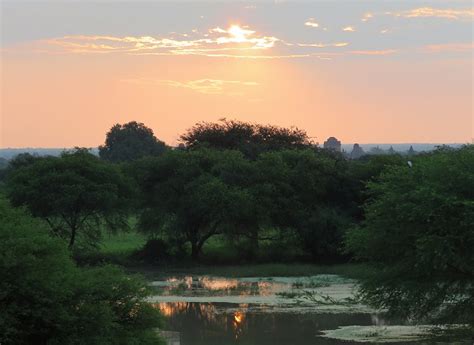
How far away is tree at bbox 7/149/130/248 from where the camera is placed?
57.1 m

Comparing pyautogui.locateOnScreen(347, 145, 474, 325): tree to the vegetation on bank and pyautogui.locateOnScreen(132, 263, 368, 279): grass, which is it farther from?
pyautogui.locateOnScreen(132, 263, 368, 279): grass

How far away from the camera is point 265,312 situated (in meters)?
40.5

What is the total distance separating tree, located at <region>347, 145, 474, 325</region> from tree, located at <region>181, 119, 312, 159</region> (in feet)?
174

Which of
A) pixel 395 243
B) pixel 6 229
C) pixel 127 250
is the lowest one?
pixel 127 250

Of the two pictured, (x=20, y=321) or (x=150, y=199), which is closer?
(x=20, y=321)

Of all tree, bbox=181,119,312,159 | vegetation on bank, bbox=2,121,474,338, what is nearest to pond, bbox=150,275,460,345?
vegetation on bank, bbox=2,121,474,338

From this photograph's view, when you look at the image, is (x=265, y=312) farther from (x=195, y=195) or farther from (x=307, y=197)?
(x=307, y=197)

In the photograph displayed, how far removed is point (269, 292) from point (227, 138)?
43826mm

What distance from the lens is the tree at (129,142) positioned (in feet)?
477

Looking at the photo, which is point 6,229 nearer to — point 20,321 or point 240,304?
point 20,321

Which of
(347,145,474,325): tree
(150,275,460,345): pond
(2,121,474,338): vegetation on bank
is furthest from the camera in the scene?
(2,121,474,338): vegetation on bank

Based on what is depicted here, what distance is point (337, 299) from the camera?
44219mm

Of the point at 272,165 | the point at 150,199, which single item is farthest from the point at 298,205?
the point at 150,199

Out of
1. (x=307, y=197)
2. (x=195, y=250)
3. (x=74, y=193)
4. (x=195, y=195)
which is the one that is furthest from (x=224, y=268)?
(x=74, y=193)
